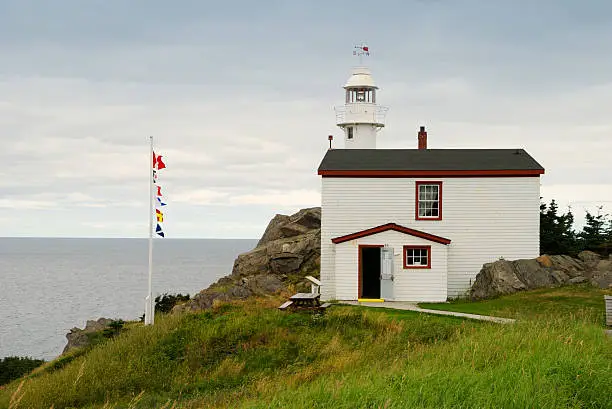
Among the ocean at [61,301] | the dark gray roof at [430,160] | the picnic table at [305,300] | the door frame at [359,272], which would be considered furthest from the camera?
the ocean at [61,301]

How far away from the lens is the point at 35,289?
9012 centimetres

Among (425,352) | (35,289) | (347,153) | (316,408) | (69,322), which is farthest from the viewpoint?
(35,289)

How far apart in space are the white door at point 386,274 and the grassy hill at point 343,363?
10.7 feet

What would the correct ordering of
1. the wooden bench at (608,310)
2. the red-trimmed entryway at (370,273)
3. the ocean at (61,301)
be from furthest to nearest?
the ocean at (61,301), the red-trimmed entryway at (370,273), the wooden bench at (608,310)

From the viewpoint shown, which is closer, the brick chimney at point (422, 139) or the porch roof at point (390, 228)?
the porch roof at point (390, 228)

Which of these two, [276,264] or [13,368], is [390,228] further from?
[13,368]

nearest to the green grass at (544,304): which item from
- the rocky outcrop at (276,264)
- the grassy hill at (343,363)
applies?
the grassy hill at (343,363)

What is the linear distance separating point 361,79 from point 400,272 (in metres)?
18.2

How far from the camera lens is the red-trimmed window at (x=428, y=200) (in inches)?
1126

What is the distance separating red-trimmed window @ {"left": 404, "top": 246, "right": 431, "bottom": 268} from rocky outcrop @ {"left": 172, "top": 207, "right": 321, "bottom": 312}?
6.39 metres

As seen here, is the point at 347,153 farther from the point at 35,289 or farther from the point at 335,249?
the point at 35,289

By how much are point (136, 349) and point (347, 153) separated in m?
15.4

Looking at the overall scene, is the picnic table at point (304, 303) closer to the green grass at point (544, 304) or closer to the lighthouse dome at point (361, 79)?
the green grass at point (544, 304)

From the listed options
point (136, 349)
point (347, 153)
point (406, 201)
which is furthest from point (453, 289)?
point (136, 349)
